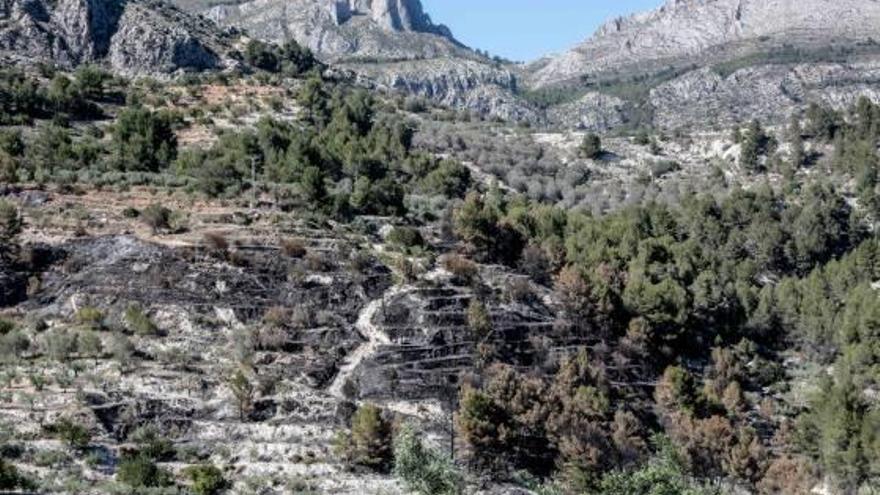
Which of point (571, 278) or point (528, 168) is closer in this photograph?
point (571, 278)

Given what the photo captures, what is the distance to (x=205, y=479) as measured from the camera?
36250mm

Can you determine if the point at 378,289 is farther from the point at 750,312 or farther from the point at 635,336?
the point at 750,312

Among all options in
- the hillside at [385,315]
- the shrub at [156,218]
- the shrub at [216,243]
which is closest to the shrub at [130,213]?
the hillside at [385,315]

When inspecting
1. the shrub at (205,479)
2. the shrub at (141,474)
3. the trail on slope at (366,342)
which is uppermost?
the trail on slope at (366,342)

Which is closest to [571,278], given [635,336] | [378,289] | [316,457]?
[635,336]

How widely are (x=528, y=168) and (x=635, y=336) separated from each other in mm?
43817

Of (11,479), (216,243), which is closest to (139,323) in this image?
(216,243)

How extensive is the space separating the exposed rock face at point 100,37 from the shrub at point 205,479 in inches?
2741

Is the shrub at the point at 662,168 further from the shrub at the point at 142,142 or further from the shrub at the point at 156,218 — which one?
the shrub at the point at 156,218

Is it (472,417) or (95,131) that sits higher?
(95,131)

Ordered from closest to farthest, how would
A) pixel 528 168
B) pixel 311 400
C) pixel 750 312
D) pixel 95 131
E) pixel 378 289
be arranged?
pixel 311 400 → pixel 378 289 → pixel 750 312 → pixel 95 131 → pixel 528 168

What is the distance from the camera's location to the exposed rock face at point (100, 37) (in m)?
96.2

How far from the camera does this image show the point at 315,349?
50.0 m

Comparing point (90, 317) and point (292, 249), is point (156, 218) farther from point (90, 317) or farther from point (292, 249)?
point (90, 317)
